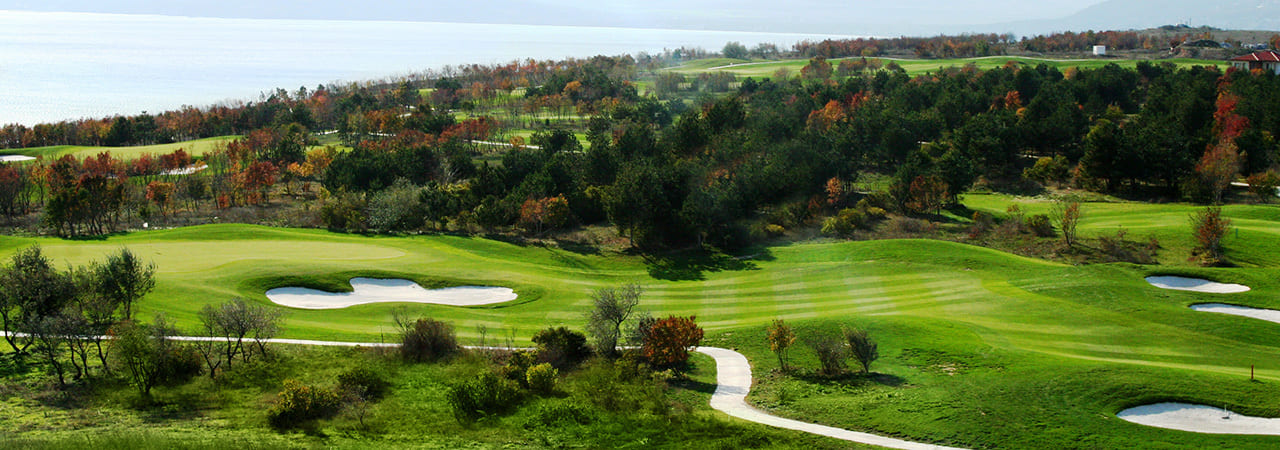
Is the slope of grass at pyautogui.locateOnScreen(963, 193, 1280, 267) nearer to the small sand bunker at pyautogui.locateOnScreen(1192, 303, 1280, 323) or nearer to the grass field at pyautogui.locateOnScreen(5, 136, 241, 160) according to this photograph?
the small sand bunker at pyautogui.locateOnScreen(1192, 303, 1280, 323)

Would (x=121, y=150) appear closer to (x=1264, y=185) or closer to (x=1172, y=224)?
(x=1172, y=224)

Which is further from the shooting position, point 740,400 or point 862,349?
point 862,349

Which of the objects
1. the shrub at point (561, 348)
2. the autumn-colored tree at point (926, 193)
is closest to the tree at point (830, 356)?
the shrub at point (561, 348)

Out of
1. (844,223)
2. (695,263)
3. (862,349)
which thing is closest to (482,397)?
(862,349)

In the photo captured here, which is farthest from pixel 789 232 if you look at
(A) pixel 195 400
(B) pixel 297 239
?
(A) pixel 195 400

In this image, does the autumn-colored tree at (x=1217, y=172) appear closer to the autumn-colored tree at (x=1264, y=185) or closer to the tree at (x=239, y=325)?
the autumn-colored tree at (x=1264, y=185)

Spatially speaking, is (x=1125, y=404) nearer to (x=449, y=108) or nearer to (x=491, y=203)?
(x=491, y=203)
